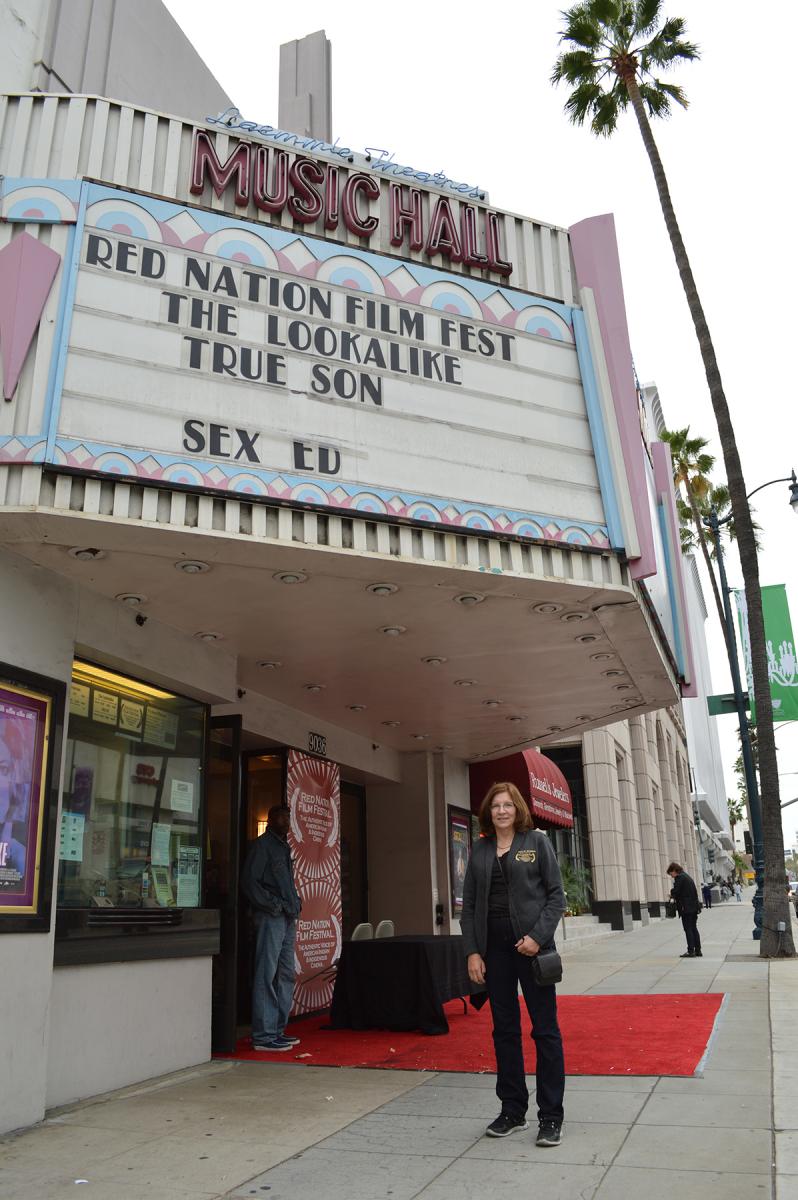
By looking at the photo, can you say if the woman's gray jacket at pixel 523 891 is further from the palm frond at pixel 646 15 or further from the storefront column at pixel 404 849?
the palm frond at pixel 646 15

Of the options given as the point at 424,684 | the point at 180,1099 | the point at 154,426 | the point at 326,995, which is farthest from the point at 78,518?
the point at 326,995

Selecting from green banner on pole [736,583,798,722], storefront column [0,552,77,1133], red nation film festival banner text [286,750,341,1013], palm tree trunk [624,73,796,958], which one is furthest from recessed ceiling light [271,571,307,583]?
green banner on pole [736,583,798,722]

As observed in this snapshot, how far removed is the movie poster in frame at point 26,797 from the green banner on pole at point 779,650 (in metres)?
14.9

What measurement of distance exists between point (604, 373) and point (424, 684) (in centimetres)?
418

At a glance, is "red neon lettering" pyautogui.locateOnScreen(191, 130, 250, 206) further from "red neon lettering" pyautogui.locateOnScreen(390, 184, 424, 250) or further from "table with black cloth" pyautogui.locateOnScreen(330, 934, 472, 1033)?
"table with black cloth" pyautogui.locateOnScreen(330, 934, 472, 1033)

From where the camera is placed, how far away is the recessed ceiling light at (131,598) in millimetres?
7711

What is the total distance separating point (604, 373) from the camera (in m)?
8.40

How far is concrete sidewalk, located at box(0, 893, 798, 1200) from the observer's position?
15.3 ft

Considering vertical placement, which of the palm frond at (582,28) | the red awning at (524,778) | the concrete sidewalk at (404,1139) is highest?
the palm frond at (582,28)

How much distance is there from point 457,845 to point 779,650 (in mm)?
8633

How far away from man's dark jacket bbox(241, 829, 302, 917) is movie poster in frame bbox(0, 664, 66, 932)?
8.84 ft

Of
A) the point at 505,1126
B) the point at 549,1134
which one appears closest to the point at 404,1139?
the point at 505,1126

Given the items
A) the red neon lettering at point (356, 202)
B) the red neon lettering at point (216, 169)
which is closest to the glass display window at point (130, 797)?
the red neon lettering at point (216, 169)

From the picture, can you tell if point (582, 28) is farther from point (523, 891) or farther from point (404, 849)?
point (523, 891)
